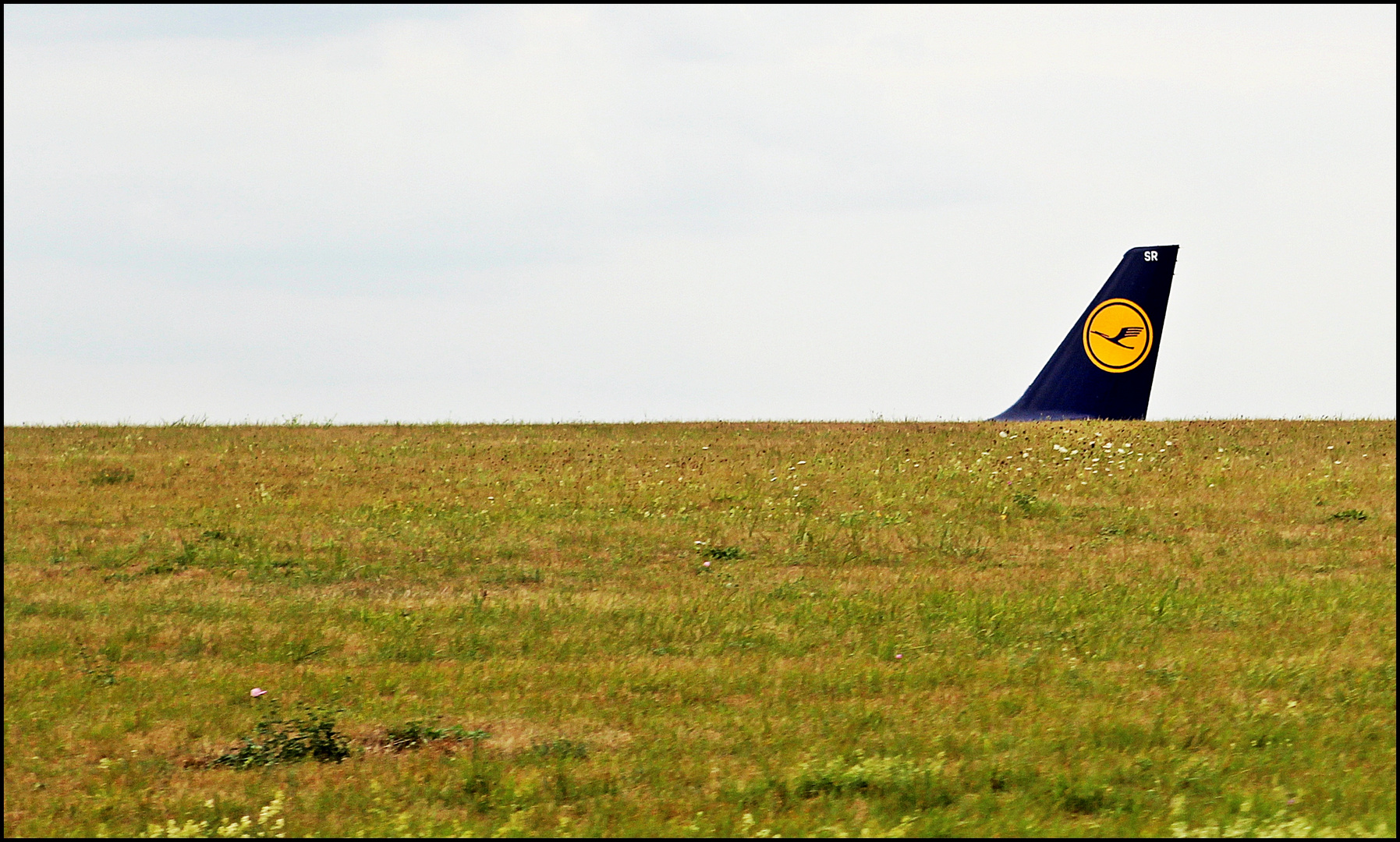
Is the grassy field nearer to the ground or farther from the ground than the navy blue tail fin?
nearer to the ground

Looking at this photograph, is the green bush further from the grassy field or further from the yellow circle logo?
the yellow circle logo

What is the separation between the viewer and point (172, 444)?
26.0 metres

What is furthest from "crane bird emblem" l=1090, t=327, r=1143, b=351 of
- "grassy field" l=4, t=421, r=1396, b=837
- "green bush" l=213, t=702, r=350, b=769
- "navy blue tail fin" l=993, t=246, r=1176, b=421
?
"green bush" l=213, t=702, r=350, b=769

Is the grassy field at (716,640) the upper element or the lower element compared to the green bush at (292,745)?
Answer: upper

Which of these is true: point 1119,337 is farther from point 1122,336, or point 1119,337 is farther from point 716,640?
point 716,640

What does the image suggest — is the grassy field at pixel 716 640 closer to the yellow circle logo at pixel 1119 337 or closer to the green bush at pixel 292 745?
the green bush at pixel 292 745

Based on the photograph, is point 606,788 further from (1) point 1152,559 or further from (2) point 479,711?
(1) point 1152,559

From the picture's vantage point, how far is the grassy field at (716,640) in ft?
27.7

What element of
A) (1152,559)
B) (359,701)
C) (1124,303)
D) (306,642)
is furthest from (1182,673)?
(1124,303)

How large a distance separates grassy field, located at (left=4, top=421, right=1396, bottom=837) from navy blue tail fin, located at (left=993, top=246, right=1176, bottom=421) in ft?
14.3

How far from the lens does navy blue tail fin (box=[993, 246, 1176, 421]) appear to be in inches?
1120

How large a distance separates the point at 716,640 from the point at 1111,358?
18.3 meters

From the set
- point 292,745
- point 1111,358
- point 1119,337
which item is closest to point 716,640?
point 292,745

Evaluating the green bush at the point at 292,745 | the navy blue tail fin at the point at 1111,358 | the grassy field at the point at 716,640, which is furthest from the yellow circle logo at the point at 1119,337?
the green bush at the point at 292,745
